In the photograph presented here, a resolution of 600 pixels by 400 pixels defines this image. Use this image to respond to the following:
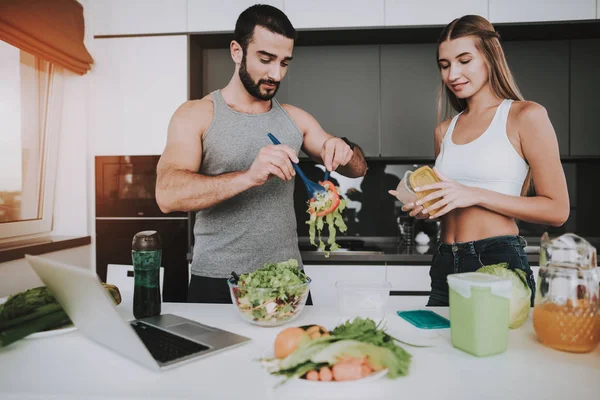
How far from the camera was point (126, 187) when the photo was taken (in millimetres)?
2902

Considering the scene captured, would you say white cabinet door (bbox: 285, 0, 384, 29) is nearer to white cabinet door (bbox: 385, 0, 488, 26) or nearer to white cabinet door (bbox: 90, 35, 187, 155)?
white cabinet door (bbox: 385, 0, 488, 26)

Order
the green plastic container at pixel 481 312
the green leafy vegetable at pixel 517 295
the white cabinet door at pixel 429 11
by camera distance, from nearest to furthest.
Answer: the green plastic container at pixel 481 312 < the green leafy vegetable at pixel 517 295 < the white cabinet door at pixel 429 11

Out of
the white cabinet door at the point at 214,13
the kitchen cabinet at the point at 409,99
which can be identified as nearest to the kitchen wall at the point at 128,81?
the white cabinet door at the point at 214,13

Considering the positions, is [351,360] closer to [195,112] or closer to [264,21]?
[195,112]

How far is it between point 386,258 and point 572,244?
173 cm

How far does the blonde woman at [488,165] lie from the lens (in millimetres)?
1479

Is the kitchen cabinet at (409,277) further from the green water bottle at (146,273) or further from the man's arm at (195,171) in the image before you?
the green water bottle at (146,273)

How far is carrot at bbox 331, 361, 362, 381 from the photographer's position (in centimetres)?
77

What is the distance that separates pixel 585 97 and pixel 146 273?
3033 mm

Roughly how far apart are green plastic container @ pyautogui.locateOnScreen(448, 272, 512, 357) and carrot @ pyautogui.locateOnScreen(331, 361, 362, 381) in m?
0.29

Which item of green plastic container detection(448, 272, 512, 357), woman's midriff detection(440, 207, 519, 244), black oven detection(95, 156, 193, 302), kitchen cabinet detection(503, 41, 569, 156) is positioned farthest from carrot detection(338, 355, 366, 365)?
kitchen cabinet detection(503, 41, 569, 156)

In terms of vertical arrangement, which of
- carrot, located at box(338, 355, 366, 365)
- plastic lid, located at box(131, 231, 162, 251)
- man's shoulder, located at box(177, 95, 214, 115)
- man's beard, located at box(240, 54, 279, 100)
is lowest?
carrot, located at box(338, 355, 366, 365)

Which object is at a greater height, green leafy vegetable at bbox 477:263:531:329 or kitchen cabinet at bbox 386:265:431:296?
green leafy vegetable at bbox 477:263:531:329

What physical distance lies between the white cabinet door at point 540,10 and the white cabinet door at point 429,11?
86mm
